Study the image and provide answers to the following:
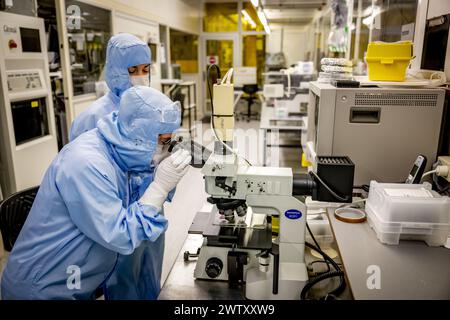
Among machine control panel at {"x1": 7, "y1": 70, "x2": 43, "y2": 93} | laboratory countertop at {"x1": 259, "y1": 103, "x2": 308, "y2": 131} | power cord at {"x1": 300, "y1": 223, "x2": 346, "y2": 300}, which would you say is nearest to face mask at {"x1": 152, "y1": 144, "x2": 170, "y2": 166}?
power cord at {"x1": 300, "y1": 223, "x2": 346, "y2": 300}

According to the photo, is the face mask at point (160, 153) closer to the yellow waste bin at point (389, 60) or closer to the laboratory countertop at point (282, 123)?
the yellow waste bin at point (389, 60)

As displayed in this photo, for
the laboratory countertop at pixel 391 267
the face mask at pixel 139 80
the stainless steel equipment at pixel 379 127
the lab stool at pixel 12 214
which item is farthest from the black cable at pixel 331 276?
the face mask at pixel 139 80

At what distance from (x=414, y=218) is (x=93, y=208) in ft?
3.25

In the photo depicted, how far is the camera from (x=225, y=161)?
1094 millimetres

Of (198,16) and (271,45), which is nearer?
(198,16)

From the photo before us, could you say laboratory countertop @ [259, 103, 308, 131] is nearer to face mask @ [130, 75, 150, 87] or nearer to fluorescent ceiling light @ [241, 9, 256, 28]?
face mask @ [130, 75, 150, 87]

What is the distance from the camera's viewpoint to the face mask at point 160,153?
1.38 m

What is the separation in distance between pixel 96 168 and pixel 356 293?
32.5 inches

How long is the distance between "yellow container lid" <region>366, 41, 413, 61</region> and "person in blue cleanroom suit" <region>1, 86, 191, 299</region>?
0.96m

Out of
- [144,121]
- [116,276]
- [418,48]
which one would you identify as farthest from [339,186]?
[418,48]

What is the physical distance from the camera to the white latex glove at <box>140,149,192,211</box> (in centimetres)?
123

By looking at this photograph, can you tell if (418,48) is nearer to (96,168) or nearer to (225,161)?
(225,161)

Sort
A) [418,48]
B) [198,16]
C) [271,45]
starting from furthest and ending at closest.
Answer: [271,45] < [198,16] < [418,48]

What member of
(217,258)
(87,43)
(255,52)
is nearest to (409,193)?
(217,258)
